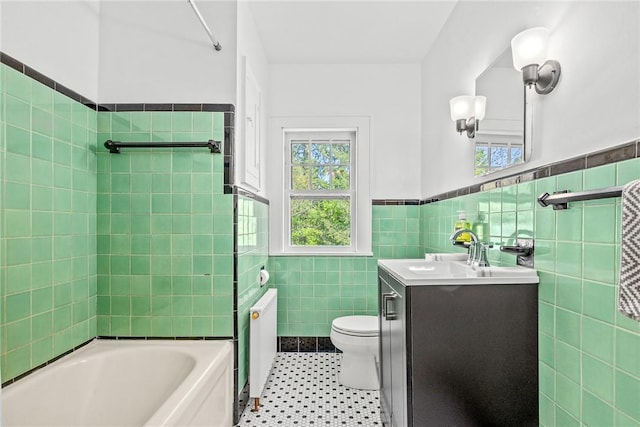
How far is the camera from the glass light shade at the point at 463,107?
2053 millimetres

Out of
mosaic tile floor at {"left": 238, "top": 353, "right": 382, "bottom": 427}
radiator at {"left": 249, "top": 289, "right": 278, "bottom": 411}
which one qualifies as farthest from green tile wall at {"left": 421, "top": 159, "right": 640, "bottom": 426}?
radiator at {"left": 249, "top": 289, "right": 278, "bottom": 411}

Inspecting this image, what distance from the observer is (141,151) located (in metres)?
2.02

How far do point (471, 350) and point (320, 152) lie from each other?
7.24 ft

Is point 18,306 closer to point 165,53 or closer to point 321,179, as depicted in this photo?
point 165,53

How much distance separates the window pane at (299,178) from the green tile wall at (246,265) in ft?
1.97

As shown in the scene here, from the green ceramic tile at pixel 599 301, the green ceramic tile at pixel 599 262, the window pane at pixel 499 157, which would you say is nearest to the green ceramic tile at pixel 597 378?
the green ceramic tile at pixel 599 301

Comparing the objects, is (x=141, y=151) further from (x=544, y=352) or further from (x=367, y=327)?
(x=544, y=352)

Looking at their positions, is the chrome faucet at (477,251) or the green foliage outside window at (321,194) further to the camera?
the green foliage outside window at (321,194)

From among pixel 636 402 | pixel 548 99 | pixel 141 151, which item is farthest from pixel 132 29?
pixel 636 402

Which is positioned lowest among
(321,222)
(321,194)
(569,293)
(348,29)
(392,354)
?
(392,354)

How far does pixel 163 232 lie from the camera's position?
2.02m

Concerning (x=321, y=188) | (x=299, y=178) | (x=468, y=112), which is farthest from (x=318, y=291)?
(x=468, y=112)

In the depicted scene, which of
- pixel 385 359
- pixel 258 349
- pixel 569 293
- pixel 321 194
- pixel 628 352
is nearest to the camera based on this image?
pixel 628 352

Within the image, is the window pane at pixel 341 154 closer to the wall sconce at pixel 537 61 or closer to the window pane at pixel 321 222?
the window pane at pixel 321 222
